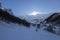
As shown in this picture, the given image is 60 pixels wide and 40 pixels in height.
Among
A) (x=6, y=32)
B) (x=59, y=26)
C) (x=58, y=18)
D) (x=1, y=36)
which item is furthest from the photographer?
(x=58, y=18)

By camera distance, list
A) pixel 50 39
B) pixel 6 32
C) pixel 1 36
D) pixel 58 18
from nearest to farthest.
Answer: pixel 1 36
pixel 6 32
pixel 50 39
pixel 58 18

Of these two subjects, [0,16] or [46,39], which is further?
[0,16]

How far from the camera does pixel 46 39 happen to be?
10.1 metres

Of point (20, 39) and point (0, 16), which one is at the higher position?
point (0, 16)

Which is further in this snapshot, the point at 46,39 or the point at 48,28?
the point at 48,28

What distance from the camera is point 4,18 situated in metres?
12.7

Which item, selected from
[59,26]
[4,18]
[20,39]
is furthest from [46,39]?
[59,26]

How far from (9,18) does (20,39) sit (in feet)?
15.5

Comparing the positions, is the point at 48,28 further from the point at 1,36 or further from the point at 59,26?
the point at 1,36

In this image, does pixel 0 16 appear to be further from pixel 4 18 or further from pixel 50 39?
pixel 50 39

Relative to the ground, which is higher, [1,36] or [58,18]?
[58,18]

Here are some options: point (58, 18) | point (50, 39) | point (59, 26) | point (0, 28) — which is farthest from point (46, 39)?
point (58, 18)

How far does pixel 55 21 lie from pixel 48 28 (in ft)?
7.73

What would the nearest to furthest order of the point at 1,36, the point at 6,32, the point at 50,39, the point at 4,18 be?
the point at 1,36 < the point at 6,32 < the point at 50,39 < the point at 4,18
